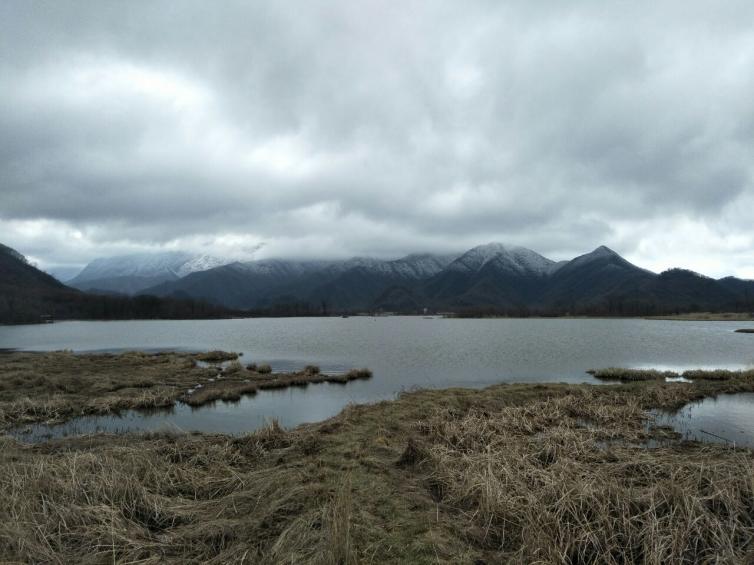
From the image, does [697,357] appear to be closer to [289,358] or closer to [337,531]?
[289,358]

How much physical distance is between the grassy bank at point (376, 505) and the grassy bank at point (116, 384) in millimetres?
9717

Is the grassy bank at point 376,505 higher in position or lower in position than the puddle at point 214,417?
higher

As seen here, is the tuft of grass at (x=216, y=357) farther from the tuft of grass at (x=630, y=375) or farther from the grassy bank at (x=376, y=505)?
the tuft of grass at (x=630, y=375)

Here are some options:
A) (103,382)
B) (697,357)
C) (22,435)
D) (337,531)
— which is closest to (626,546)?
(337,531)

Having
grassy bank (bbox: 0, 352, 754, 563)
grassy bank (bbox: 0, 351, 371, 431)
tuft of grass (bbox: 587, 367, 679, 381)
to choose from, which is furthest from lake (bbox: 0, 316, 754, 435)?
grassy bank (bbox: 0, 352, 754, 563)

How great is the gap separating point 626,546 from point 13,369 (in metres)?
44.0

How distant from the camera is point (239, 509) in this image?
340 inches

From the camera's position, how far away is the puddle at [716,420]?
1728 centimetres

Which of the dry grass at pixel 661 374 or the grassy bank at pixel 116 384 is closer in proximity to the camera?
the grassy bank at pixel 116 384

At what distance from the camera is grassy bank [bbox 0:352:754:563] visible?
6816 mm

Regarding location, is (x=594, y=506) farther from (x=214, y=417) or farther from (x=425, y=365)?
(x=425, y=365)

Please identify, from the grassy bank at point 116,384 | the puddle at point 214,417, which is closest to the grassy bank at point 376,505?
the puddle at point 214,417

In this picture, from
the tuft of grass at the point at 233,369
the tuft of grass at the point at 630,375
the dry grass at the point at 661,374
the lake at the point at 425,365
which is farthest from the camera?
the tuft of grass at the point at 233,369

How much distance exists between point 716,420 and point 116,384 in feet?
121
